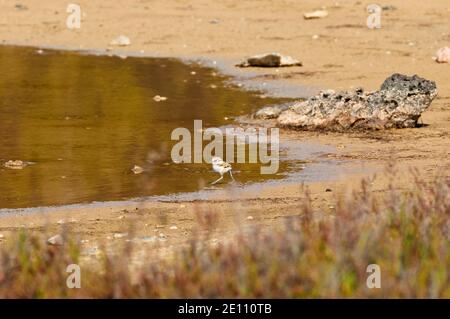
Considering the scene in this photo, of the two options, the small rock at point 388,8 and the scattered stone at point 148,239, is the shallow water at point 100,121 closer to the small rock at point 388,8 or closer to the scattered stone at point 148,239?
the scattered stone at point 148,239

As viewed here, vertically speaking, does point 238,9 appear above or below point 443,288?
above

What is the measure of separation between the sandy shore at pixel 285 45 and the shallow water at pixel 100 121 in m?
0.67

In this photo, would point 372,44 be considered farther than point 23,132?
Yes

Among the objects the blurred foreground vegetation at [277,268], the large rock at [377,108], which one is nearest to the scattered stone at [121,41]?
the large rock at [377,108]

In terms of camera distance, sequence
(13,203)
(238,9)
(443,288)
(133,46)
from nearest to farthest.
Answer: (443,288), (13,203), (133,46), (238,9)

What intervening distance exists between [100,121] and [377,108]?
3.54 metres

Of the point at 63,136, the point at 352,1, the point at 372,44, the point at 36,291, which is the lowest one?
the point at 36,291

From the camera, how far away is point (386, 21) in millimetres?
24328

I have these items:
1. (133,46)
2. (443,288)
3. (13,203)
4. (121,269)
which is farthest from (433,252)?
(133,46)

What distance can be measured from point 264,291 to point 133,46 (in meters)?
17.8

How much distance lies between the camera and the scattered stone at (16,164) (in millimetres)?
12547

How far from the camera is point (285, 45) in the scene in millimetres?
22516

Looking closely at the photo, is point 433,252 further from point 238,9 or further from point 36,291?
point 238,9

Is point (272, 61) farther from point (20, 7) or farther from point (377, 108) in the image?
point (20, 7)
